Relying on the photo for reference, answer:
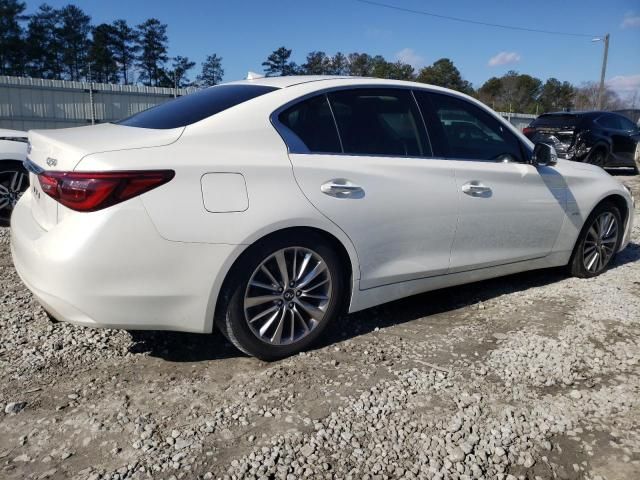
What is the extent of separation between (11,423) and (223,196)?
56.5 inches

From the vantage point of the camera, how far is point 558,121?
41.5 ft

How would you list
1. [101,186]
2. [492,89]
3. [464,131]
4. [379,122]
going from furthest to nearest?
[492,89], [464,131], [379,122], [101,186]

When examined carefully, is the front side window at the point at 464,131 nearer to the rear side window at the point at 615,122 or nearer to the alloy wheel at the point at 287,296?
the alloy wheel at the point at 287,296

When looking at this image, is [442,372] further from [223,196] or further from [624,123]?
[624,123]

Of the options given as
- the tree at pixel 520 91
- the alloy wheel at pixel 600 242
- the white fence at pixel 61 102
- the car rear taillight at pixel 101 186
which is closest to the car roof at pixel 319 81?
the car rear taillight at pixel 101 186

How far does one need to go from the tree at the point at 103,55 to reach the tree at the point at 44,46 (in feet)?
8.98

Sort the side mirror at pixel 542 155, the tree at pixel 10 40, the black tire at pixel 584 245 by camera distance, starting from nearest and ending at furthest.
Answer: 1. the side mirror at pixel 542 155
2. the black tire at pixel 584 245
3. the tree at pixel 10 40

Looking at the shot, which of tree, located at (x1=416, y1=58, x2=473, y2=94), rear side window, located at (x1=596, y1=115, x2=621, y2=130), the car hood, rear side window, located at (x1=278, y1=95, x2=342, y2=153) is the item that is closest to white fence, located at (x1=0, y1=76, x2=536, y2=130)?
rear side window, located at (x1=596, y1=115, x2=621, y2=130)

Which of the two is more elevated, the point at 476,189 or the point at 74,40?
the point at 74,40

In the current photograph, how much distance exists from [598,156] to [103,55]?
45114 mm

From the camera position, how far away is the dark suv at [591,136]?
12141 millimetres

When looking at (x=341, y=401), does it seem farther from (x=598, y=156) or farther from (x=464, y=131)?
(x=598, y=156)

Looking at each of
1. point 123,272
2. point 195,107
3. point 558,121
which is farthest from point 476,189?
point 558,121

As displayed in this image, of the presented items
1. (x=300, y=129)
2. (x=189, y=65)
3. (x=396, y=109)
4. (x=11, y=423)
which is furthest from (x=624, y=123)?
(x=189, y=65)
